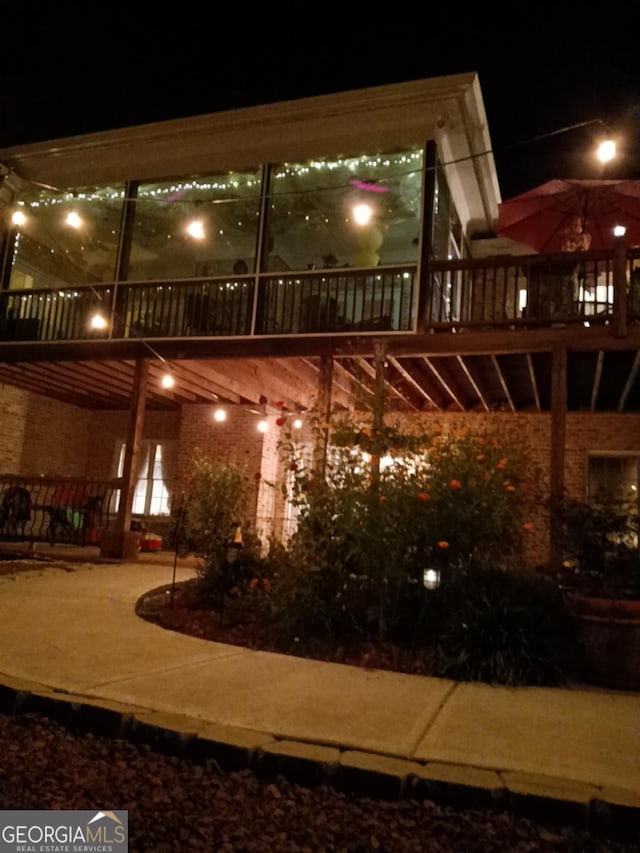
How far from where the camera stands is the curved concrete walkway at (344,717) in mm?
2645

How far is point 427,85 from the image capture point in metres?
8.25

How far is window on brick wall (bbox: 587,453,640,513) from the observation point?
10.2 metres

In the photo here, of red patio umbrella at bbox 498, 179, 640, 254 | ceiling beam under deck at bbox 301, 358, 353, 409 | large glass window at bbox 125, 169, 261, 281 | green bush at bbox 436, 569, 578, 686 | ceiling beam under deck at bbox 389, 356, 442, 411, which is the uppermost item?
large glass window at bbox 125, 169, 261, 281

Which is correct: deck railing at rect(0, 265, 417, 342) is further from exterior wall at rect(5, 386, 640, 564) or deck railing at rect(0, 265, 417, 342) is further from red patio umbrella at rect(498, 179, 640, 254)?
exterior wall at rect(5, 386, 640, 564)

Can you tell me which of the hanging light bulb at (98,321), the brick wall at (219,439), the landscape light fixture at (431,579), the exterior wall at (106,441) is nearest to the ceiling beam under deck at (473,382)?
the landscape light fixture at (431,579)

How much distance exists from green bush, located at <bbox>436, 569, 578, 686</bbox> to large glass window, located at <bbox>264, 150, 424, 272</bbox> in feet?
17.1

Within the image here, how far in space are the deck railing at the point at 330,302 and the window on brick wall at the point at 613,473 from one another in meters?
2.42

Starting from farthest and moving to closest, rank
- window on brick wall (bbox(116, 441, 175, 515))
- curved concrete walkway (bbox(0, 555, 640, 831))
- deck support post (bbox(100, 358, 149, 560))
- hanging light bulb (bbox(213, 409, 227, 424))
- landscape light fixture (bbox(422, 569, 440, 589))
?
window on brick wall (bbox(116, 441, 175, 515)) → hanging light bulb (bbox(213, 409, 227, 424)) → deck support post (bbox(100, 358, 149, 560)) → landscape light fixture (bbox(422, 569, 440, 589)) → curved concrete walkway (bbox(0, 555, 640, 831))

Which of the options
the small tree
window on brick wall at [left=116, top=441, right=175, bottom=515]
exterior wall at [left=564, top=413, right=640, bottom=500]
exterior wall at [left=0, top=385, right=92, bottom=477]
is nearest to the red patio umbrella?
exterior wall at [left=564, top=413, right=640, bottom=500]

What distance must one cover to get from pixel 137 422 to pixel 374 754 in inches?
305

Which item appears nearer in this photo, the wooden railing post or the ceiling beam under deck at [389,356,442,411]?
the wooden railing post

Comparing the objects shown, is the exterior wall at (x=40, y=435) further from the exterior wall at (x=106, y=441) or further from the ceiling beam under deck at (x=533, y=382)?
the ceiling beam under deck at (x=533, y=382)

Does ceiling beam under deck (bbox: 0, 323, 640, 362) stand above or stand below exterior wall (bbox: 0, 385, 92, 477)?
above

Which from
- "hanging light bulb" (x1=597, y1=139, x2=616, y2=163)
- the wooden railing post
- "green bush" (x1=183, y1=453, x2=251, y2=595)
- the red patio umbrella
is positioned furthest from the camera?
the red patio umbrella
